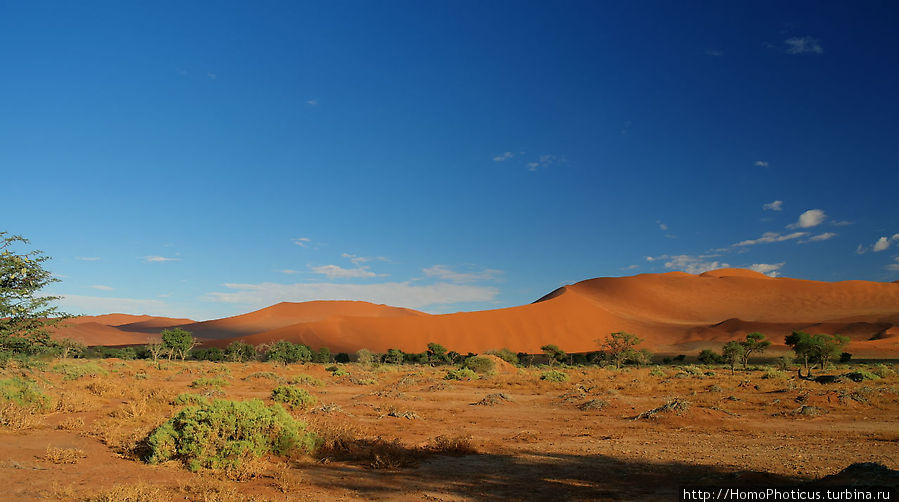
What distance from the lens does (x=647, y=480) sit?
689cm

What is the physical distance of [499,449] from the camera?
9.55 metres

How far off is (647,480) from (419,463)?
11.5 feet

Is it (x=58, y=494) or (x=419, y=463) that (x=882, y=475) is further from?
(x=58, y=494)

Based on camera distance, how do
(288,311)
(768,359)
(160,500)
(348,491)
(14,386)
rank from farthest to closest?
1. (288,311)
2. (768,359)
3. (14,386)
4. (348,491)
5. (160,500)

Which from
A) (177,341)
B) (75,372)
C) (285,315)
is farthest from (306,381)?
(285,315)

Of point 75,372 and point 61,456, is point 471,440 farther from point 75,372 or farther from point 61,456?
point 75,372

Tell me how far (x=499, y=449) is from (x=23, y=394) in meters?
11.0

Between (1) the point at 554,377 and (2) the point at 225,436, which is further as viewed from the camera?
(1) the point at 554,377

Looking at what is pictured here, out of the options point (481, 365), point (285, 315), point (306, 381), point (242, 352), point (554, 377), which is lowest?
point (242, 352)

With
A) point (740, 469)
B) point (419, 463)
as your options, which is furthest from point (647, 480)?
point (419, 463)

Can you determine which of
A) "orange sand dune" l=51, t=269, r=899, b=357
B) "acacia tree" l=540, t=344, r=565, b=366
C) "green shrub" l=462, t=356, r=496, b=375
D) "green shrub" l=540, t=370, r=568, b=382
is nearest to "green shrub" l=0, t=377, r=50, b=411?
"green shrub" l=540, t=370, r=568, b=382

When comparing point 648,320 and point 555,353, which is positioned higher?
point 648,320

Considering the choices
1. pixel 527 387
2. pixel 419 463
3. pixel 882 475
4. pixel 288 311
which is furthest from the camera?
pixel 288 311

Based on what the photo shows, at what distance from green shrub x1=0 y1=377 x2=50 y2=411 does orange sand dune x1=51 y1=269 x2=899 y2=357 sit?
62319 mm
